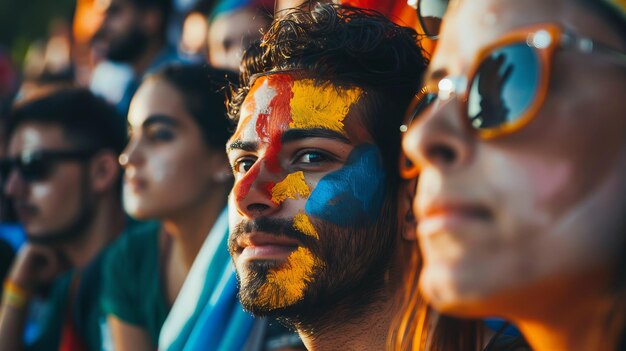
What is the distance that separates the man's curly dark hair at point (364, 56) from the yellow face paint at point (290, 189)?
0.26 m

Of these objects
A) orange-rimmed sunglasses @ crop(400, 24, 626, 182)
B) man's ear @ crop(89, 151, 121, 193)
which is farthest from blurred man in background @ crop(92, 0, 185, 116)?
orange-rimmed sunglasses @ crop(400, 24, 626, 182)

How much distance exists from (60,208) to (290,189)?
2932mm

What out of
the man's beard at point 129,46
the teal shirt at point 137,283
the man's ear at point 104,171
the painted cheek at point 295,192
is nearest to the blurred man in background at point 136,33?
the man's beard at point 129,46

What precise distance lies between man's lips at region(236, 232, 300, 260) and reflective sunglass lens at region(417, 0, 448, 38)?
2.39ft

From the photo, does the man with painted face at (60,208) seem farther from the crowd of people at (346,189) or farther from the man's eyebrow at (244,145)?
the man's eyebrow at (244,145)

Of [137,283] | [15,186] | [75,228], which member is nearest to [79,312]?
[75,228]

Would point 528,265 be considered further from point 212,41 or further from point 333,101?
point 212,41

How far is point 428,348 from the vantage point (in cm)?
196

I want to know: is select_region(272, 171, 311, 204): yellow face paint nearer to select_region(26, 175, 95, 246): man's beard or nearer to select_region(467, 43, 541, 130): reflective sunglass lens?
select_region(467, 43, 541, 130): reflective sunglass lens

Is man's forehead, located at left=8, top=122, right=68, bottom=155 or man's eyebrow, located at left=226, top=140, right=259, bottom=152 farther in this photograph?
man's forehead, located at left=8, top=122, right=68, bottom=155

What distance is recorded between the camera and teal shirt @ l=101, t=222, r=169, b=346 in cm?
410

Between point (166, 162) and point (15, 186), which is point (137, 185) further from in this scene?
point (15, 186)

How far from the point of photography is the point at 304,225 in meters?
2.41

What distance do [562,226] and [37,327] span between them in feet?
14.0
